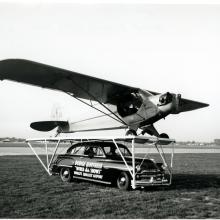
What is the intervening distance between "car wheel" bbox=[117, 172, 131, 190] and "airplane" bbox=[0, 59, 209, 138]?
2146 mm

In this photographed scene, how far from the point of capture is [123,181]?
9992mm

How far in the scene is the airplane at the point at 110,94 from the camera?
1088cm

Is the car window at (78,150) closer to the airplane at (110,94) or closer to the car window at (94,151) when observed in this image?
the car window at (94,151)

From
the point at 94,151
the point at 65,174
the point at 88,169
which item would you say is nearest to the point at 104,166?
the point at 88,169

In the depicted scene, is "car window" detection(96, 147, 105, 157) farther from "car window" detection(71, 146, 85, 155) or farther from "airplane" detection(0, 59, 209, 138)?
"airplane" detection(0, 59, 209, 138)

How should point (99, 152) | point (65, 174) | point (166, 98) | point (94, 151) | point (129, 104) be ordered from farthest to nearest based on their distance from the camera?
1. point (129, 104)
2. point (65, 174)
3. point (94, 151)
4. point (166, 98)
5. point (99, 152)

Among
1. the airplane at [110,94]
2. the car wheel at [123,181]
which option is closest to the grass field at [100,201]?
the car wheel at [123,181]

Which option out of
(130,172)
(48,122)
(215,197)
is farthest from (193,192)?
(48,122)

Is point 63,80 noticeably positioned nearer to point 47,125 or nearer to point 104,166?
point 104,166

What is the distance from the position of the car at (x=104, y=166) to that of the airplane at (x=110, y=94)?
130cm

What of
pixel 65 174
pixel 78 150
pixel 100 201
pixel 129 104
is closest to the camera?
pixel 100 201

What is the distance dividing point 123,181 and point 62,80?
170 inches

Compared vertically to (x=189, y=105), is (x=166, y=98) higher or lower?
lower

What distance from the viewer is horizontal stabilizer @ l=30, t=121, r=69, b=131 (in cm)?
1499
